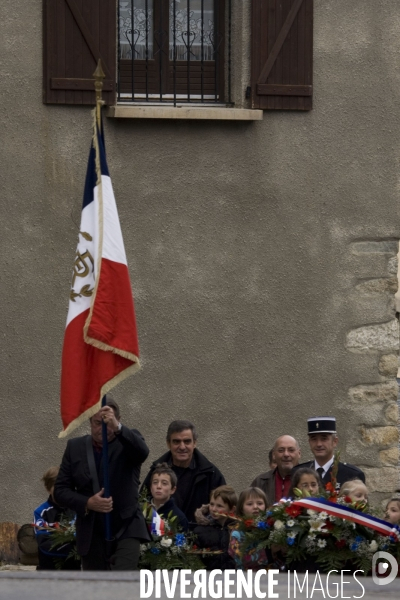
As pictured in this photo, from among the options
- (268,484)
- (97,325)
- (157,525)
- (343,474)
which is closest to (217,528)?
(157,525)

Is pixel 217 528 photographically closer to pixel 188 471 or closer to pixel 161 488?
pixel 161 488

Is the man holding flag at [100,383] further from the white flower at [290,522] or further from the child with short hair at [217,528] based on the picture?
the white flower at [290,522]

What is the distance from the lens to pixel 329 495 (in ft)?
21.3

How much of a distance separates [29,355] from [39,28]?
2553 mm

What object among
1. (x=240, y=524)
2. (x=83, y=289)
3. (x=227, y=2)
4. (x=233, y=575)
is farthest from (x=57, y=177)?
(x=233, y=575)

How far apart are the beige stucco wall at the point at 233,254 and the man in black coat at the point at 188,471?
1.46 metres

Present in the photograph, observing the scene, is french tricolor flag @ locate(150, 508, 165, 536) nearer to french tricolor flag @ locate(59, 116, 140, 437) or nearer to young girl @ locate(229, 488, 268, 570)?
young girl @ locate(229, 488, 268, 570)

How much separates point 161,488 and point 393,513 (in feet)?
4.68

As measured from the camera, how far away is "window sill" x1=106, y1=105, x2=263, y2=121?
9.45 m

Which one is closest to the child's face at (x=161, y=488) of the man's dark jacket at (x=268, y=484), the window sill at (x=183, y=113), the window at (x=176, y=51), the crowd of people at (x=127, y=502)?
the crowd of people at (x=127, y=502)

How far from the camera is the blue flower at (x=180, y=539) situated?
22.5ft

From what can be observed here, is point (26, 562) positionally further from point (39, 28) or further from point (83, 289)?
point (39, 28)

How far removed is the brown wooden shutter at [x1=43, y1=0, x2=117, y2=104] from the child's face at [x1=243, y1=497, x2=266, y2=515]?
12.5 feet

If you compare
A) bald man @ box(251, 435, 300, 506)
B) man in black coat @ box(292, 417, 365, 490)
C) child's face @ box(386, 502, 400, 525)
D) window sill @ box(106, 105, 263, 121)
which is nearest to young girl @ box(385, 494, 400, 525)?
child's face @ box(386, 502, 400, 525)
